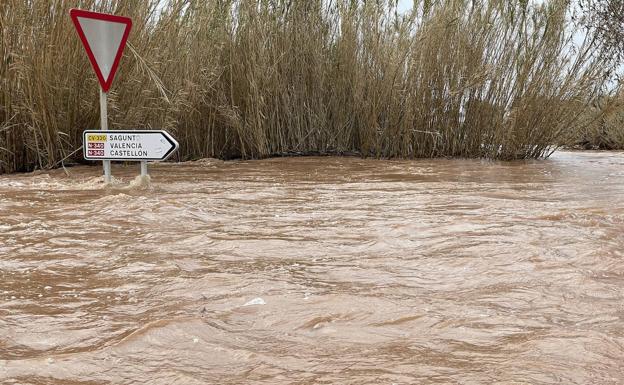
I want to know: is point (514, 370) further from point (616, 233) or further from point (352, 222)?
point (352, 222)

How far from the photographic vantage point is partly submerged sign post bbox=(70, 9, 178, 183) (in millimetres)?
→ 4703

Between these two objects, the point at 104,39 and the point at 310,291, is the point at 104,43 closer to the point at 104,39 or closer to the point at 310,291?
the point at 104,39

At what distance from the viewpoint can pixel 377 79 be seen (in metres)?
8.01

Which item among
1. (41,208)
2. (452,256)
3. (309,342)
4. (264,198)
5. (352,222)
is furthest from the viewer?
(264,198)

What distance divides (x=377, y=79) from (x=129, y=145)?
12.9ft

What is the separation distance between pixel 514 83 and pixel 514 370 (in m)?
7.11

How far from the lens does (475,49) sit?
798 cm

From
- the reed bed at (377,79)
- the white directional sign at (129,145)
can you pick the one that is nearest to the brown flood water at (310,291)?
the white directional sign at (129,145)

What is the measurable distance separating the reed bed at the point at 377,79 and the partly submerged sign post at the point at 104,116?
2.19 meters

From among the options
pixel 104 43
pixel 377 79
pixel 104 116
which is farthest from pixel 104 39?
pixel 377 79

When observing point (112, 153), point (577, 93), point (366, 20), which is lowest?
point (112, 153)

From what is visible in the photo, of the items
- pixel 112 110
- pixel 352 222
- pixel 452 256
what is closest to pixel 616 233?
pixel 452 256

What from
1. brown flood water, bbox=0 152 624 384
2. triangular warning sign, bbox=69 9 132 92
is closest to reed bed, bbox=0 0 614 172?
triangular warning sign, bbox=69 9 132 92

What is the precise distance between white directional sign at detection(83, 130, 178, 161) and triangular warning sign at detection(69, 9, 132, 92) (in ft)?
1.27
